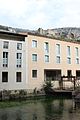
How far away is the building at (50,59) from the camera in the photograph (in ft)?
211

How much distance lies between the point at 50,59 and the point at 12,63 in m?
12.3

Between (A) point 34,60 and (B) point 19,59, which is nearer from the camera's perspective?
(B) point 19,59

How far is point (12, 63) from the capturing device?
194 ft

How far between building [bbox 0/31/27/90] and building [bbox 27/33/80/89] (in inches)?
85.3

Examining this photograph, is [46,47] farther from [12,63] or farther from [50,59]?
[12,63]

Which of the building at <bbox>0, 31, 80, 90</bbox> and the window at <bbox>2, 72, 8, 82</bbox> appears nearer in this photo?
the window at <bbox>2, 72, 8, 82</bbox>

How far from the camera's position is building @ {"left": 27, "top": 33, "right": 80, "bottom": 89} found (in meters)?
64.3

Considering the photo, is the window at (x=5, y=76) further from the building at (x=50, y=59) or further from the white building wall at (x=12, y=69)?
the building at (x=50, y=59)

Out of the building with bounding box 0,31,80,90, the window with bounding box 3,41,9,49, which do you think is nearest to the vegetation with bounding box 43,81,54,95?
the building with bounding box 0,31,80,90

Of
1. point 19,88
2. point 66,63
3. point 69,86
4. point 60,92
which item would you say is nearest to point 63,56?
point 66,63

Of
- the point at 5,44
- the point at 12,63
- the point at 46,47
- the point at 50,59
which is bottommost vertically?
the point at 12,63

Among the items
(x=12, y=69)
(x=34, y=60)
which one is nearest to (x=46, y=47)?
(x=34, y=60)

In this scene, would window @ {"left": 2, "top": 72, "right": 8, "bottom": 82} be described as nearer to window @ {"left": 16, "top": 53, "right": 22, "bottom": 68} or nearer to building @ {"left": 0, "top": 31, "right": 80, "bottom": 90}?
building @ {"left": 0, "top": 31, "right": 80, "bottom": 90}

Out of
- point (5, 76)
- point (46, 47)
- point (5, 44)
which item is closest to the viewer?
point (5, 76)
